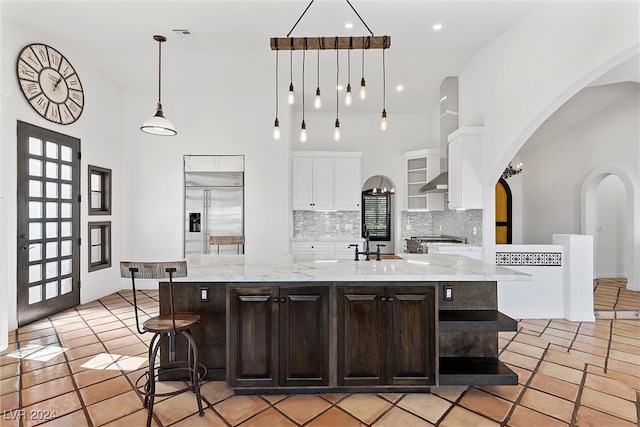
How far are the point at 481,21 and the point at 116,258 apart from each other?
6.12 metres

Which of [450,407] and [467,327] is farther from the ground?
[467,327]

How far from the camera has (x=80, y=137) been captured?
4602 millimetres

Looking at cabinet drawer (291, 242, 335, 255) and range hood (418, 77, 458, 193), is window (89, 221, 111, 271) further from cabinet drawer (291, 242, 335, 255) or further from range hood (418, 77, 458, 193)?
range hood (418, 77, 458, 193)

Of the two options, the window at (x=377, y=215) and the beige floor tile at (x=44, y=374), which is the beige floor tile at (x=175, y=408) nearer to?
the beige floor tile at (x=44, y=374)

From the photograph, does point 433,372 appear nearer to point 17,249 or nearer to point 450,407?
point 450,407

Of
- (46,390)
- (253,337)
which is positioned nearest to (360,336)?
(253,337)

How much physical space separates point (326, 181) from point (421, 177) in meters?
1.83

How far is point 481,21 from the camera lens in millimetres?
3609

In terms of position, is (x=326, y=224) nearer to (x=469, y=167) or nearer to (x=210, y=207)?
(x=210, y=207)

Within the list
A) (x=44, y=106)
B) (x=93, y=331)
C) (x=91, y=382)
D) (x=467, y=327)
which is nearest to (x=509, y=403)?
(x=467, y=327)

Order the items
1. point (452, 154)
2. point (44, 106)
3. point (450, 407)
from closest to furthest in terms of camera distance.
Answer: point (450, 407), point (44, 106), point (452, 154)

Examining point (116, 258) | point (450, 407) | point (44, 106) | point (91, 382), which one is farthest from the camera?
point (116, 258)

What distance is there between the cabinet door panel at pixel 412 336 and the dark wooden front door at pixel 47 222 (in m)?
4.10

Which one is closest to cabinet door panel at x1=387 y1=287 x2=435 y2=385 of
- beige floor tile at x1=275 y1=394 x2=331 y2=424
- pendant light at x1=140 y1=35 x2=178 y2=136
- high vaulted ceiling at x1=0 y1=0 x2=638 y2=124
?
beige floor tile at x1=275 y1=394 x2=331 y2=424
